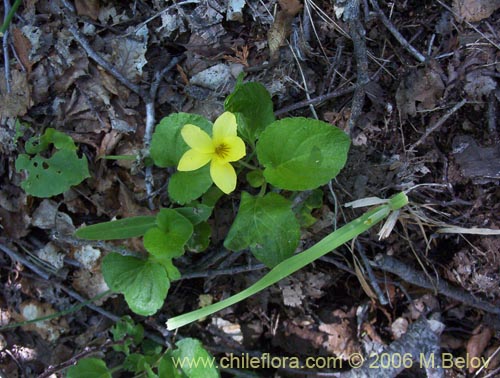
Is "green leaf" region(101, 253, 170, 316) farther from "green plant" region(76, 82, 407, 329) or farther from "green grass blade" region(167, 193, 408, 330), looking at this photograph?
"green grass blade" region(167, 193, 408, 330)

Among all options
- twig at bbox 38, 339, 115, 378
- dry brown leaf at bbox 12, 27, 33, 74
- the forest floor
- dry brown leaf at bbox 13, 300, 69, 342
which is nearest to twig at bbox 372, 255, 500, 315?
the forest floor

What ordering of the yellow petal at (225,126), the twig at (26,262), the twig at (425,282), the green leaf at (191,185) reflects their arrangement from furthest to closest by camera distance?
the twig at (26,262), the twig at (425,282), the green leaf at (191,185), the yellow petal at (225,126)

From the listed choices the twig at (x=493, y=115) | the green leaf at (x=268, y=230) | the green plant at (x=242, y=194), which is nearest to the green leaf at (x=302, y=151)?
the green plant at (x=242, y=194)

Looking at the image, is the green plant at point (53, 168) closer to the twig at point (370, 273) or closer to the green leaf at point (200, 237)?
the green leaf at point (200, 237)

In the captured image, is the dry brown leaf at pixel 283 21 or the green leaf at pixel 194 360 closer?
the green leaf at pixel 194 360

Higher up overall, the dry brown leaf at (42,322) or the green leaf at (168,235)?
the green leaf at (168,235)

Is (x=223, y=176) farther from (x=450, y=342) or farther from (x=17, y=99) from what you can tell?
Answer: (x=450, y=342)

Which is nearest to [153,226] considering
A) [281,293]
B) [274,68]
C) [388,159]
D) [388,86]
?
[281,293]

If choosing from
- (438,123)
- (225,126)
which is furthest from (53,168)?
(438,123)
